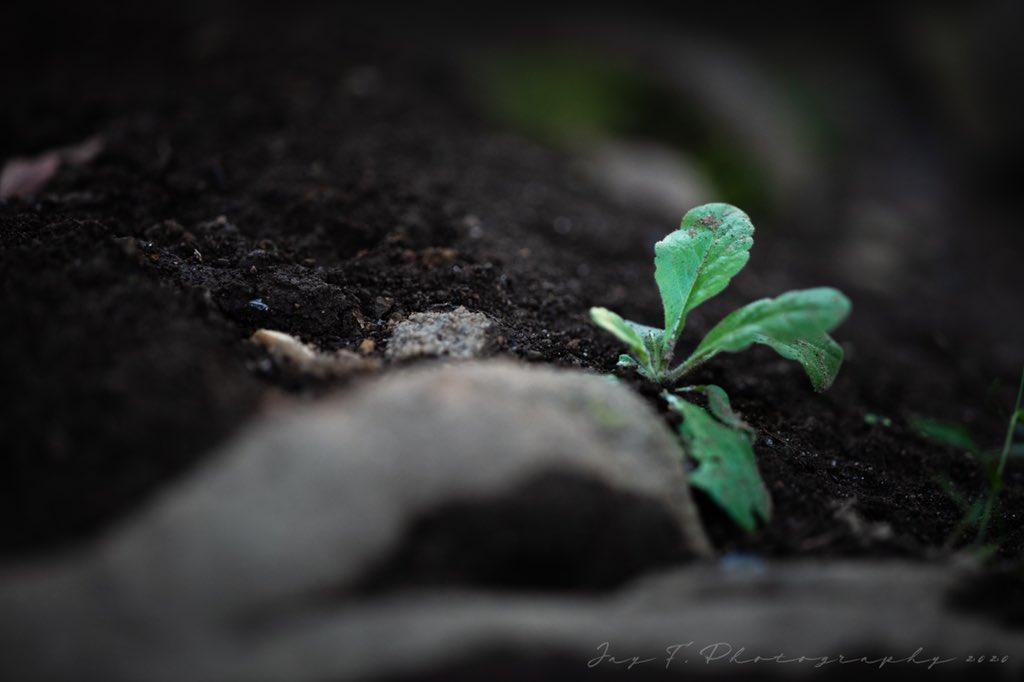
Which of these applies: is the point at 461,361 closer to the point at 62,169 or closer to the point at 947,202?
the point at 62,169

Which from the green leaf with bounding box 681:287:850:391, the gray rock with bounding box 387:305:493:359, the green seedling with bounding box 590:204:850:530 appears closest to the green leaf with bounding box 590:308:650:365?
the green seedling with bounding box 590:204:850:530

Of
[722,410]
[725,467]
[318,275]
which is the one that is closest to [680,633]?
[725,467]

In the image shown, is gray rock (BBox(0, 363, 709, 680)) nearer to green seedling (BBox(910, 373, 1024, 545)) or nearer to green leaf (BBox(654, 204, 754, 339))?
green leaf (BBox(654, 204, 754, 339))

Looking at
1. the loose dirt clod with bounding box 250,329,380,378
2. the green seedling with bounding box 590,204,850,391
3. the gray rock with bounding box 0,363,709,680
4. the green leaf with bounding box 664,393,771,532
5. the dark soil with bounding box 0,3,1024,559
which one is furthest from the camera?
the green seedling with bounding box 590,204,850,391

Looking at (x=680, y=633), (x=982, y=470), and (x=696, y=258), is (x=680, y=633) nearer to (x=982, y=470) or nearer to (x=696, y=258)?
(x=696, y=258)

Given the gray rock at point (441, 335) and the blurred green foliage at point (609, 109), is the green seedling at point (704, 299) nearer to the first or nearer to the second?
the gray rock at point (441, 335)

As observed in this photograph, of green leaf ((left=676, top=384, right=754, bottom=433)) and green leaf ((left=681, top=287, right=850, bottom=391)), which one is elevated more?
green leaf ((left=681, top=287, right=850, bottom=391))

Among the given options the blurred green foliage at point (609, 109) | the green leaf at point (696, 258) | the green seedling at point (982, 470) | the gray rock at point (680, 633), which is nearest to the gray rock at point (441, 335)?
the green leaf at point (696, 258)
